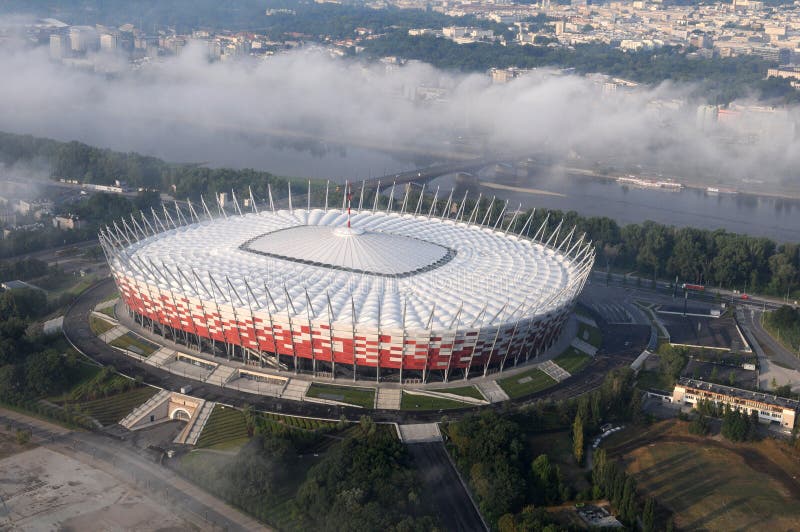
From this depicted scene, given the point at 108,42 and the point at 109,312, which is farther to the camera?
the point at 108,42

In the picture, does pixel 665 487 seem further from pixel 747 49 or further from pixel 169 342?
pixel 747 49

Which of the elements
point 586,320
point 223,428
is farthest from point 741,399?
point 223,428

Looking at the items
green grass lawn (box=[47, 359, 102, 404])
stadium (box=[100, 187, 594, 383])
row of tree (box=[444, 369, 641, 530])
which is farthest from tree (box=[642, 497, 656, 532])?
green grass lawn (box=[47, 359, 102, 404])

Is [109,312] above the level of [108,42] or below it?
below

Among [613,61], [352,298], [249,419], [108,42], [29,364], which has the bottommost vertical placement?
[249,419]

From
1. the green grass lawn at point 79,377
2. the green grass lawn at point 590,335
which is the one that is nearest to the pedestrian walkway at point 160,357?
the green grass lawn at point 79,377

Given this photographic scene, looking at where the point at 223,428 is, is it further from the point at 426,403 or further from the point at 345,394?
the point at 426,403
